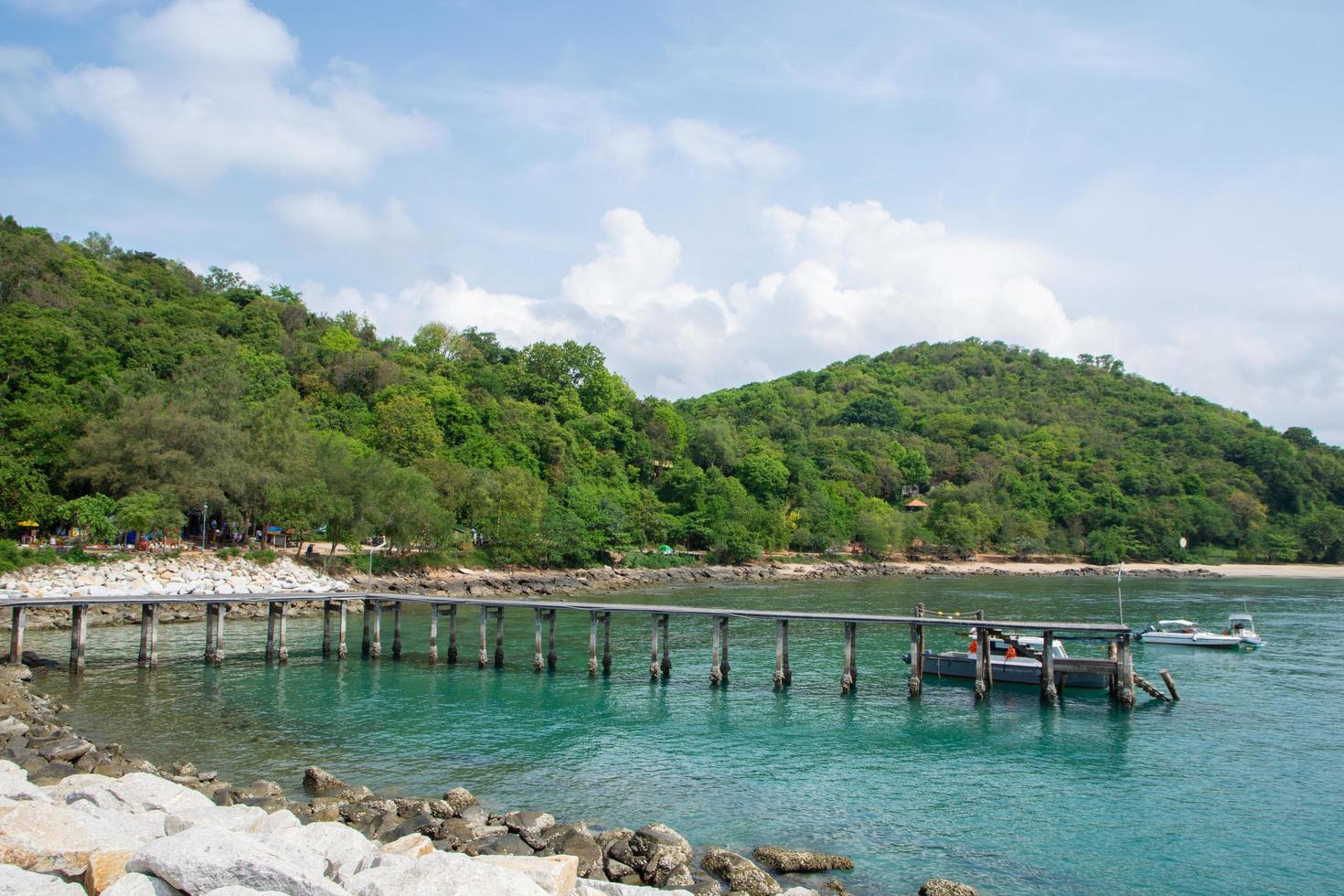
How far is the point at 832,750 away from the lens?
1005 inches

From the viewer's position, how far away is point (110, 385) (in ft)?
207

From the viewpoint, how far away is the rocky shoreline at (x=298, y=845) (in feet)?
35.0

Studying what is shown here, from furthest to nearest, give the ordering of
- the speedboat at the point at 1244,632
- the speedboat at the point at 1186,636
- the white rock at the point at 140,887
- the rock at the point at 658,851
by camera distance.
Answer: the speedboat at the point at 1186,636
the speedboat at the point at 1244,632
the rock at the point at 658,851
the white rock at the point at 140,887

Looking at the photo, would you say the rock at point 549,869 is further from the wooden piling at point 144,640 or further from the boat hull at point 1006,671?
the wooden piling at point 144,640

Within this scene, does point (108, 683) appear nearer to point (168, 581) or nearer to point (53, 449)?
point (168, 581)

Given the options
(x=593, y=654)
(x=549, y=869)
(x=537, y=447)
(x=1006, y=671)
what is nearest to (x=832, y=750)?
(x=593, y=654)

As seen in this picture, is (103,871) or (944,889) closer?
(103,871)

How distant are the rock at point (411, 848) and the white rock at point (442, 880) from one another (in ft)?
2.65

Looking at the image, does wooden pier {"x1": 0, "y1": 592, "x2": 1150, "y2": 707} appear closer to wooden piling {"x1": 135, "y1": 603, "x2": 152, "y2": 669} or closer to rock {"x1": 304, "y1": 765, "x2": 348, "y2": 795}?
wooden piling {"x1": 135, "y1": 603, "x2": 152, "y2": 669}

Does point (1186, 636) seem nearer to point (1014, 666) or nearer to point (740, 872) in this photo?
point (1014, 666)

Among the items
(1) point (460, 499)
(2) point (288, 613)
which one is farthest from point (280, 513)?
(1) point (460, 499)

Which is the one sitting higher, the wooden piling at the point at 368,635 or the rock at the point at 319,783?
the wooden piling at the point at 368,635

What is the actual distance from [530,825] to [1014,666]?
77.9ft


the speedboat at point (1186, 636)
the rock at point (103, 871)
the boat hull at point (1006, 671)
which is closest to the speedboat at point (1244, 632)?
the speedboat at point (1186, 636)
